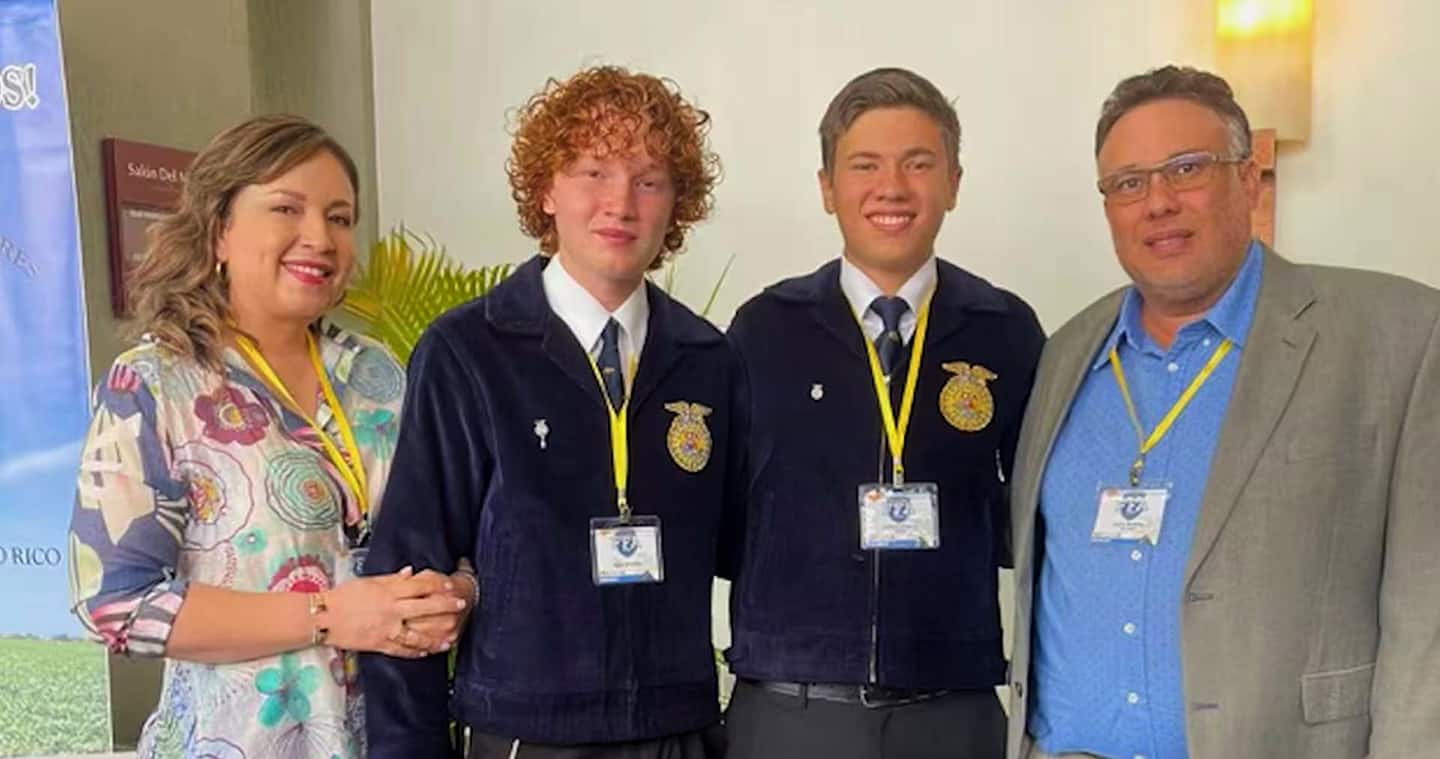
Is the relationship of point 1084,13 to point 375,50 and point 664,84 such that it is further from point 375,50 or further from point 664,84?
point 375,50

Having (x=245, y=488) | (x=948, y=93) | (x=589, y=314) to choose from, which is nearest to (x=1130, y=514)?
(x=589, y=314)

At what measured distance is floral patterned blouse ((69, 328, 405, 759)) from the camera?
1586 millimetres

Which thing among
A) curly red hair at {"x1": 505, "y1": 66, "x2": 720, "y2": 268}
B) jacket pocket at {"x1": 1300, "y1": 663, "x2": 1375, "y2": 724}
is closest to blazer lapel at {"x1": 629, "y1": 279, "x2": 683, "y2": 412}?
curly red hair at {"x1": 505, "y1": 66, "x2": 720, "y2": 268}

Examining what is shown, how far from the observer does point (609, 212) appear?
68.5 inches

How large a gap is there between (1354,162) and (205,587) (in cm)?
320

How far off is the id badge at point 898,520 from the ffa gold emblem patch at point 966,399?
16 cm

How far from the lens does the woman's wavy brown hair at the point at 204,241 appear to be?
169cm

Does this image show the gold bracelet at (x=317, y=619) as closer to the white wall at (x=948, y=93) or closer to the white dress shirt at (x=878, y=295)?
the white dress shirt at (x=878, y=295)

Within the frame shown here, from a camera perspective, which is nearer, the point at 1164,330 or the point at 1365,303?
the point at 1365,303

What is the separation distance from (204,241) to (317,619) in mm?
606

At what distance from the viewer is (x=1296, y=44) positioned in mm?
3143

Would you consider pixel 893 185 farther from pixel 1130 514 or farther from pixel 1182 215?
pixel 1130 514

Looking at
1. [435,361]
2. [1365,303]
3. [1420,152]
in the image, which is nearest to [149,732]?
[435,361]

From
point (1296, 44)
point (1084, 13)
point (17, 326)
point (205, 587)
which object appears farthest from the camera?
point (1084, 13)
